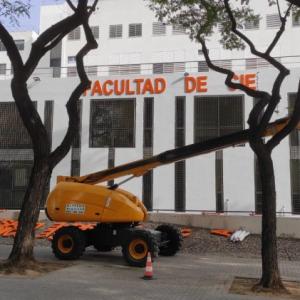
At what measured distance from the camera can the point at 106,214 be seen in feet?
47.3

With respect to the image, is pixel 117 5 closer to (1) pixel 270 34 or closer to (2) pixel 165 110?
(1) pixel 270 34

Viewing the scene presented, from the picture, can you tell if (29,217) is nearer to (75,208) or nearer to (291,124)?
(75,208)

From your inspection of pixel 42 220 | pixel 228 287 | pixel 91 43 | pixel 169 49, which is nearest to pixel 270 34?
pixel 169 49

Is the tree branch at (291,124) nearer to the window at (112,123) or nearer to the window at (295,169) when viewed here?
the window at (295,169)

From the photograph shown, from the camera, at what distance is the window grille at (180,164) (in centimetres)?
2573

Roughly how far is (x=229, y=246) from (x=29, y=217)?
28.9ft

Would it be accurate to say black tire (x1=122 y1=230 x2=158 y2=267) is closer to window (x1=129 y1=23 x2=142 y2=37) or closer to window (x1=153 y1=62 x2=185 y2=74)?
window (x1=153 y1=62 x2=185 y2=74)

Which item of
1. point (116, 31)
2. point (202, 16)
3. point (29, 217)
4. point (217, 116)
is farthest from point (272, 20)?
point (29, 217)

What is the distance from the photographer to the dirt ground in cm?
1772

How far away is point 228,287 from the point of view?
1102 cm

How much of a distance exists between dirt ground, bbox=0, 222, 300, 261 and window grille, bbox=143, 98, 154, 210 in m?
6.05

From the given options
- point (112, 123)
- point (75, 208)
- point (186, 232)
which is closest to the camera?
point (75, 208)

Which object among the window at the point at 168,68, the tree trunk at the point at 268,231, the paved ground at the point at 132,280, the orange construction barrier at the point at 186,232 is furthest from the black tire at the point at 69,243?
the window at the point at 168,68

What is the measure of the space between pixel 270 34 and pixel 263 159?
33.3 metres
